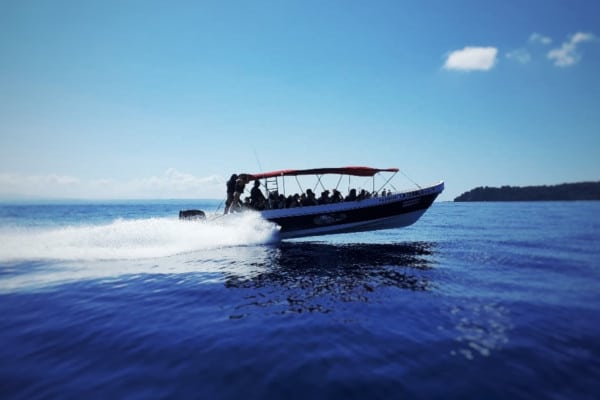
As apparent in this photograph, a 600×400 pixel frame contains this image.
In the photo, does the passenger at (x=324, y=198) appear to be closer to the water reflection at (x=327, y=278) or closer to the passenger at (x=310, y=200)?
the passenger at (x=310, y=200)

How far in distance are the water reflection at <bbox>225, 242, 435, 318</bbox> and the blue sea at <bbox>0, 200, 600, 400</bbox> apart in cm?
7

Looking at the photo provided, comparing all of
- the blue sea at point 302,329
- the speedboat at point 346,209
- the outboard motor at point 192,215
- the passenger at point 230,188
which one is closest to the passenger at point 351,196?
the speedboat at point 346,209

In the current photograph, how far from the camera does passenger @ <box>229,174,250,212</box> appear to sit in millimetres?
17266

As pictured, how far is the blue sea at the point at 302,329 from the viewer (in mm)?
3727

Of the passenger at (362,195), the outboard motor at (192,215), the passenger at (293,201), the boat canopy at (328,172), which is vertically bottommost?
the outboard motor at (192,215)

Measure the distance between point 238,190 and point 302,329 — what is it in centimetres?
1284

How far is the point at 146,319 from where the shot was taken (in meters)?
6.13

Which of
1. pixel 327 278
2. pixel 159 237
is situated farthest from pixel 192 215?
pixel 327 278

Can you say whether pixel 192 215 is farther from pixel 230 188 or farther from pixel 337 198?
pixel 337 198

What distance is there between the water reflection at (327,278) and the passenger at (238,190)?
4210mm

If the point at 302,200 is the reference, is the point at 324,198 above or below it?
above

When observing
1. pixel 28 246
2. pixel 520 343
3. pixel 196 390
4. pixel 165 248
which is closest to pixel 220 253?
pixel 165 248

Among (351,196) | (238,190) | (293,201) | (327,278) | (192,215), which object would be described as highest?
(238,190)

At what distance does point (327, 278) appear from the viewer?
9523mm
